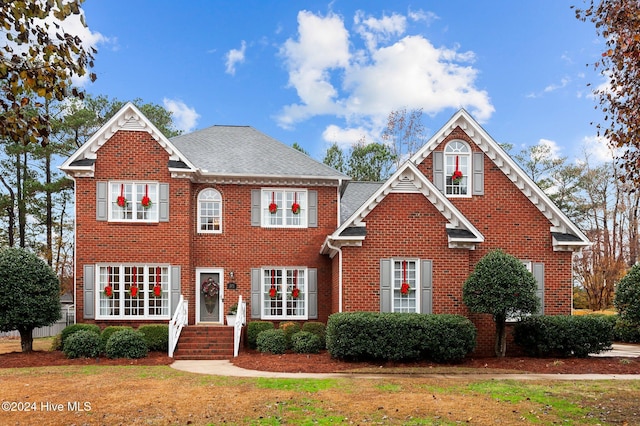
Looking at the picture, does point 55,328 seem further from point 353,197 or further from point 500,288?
point 500,288

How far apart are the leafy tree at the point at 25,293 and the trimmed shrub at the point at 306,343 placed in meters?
7.92

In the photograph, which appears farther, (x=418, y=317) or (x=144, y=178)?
(x=144, y=178)

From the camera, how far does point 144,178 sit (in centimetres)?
1905

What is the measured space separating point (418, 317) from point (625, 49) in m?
8.79

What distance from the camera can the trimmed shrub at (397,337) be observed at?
Answer: 582 inches

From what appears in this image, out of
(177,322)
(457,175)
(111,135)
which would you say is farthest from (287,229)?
(111,135)

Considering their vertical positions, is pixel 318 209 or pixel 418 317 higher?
pixel 318 209

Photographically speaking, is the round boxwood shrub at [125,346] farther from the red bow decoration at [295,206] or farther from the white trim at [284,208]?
the red bow decoration at [295,206]

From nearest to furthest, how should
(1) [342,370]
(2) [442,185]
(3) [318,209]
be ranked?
1. (1) [342,370]
2. (2) [442,185]
3. (3) [318,209]

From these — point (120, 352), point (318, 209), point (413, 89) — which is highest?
point (413, 89)

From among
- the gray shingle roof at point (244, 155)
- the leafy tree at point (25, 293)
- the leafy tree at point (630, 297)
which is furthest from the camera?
the gray shingle roof at point (244, 155)

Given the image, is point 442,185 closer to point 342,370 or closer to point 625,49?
point 342,370

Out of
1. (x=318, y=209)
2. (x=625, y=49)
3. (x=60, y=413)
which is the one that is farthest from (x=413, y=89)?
(x=60, y=413)

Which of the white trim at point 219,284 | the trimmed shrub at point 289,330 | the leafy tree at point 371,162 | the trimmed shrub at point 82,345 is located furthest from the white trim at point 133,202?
the leafy tree at point 371,162
